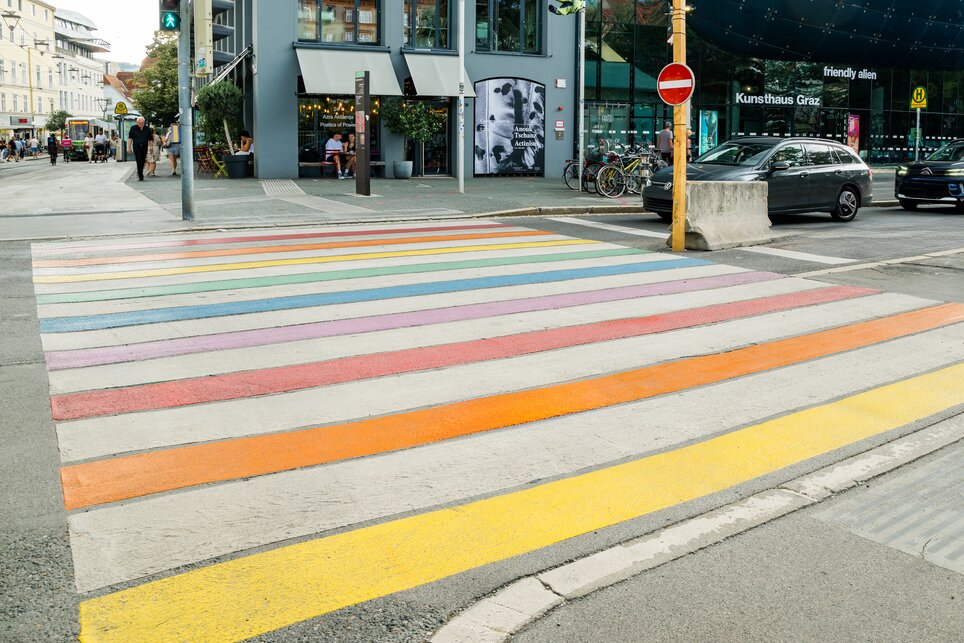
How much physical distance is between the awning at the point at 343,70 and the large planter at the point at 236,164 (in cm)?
300

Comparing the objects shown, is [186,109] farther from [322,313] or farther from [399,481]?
[399,481]

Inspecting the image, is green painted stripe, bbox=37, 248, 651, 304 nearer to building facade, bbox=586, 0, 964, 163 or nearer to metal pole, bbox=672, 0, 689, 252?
metal pole, bbox=672, 0, 689, 252

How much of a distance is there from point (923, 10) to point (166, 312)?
40869 millimetres

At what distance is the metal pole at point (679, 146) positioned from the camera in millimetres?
13148

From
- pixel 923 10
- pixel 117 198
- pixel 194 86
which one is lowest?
pixel 117 198

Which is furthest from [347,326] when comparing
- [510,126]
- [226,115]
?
[510,126]

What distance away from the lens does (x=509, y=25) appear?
1326 inches

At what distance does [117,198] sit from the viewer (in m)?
22.1

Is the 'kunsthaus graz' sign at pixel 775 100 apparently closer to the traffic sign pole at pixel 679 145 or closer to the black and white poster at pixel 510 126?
the black and white poster at pixel 510 126

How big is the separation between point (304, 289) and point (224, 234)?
222 inches

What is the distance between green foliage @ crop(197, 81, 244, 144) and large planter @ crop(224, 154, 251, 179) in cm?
197

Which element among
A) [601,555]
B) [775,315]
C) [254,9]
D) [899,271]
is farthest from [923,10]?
[601,555]

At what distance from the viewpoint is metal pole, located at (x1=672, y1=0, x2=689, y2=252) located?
13148 millimetres

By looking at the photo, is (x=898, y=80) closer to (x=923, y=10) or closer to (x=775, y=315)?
(x=923, y=10)
